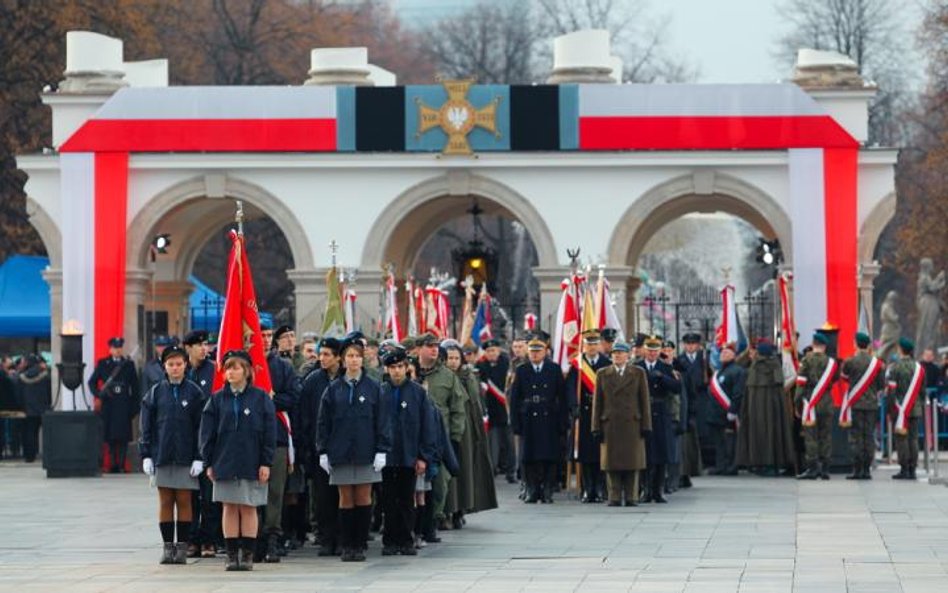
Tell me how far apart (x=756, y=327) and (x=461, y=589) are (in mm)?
34156

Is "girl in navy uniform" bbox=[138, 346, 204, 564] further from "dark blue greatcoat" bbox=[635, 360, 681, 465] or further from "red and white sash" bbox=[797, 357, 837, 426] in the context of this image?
"red and white sash" bbox=[797, 357, 837, 426]

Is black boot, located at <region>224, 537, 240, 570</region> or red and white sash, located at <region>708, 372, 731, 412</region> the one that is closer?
black boot, located at <region>224, 537, 240, 570</region>

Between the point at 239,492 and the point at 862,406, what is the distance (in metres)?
13.0

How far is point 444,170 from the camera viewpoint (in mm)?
37562

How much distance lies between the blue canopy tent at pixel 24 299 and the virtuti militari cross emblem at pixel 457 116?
7.20 metres

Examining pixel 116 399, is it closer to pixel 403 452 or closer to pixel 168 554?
pixel 403 452

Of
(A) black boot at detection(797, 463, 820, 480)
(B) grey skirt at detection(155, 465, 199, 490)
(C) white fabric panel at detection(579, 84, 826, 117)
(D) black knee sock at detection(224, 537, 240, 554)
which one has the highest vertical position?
(C) white fabric panel at detection(579, 84, 826, 117)

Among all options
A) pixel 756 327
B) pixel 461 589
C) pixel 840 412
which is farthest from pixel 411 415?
pixel 756 327

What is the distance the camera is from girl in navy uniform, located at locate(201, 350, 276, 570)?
1936 centimetres

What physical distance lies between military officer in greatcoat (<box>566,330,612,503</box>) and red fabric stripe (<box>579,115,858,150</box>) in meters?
10.2

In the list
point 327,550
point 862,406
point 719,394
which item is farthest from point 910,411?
point 327,550

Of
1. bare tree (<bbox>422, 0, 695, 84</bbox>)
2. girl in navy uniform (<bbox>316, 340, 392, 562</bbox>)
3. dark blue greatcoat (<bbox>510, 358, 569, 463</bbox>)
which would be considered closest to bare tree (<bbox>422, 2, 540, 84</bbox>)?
bare tree (<bbox>422, 0, 695, 84</bbox>)

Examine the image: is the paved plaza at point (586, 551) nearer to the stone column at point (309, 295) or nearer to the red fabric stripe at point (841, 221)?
the red fabric stripe at point (841, 221)

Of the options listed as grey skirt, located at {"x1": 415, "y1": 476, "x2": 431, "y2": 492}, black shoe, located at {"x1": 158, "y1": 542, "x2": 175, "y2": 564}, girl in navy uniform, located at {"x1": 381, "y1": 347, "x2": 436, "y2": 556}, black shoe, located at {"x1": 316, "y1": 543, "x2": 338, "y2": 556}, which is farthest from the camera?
grey skirt, located at {"x1": 415, "y1": 476, "x2": 431, "y2": 492}
